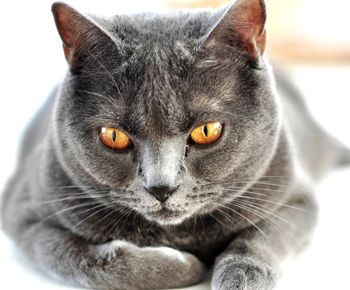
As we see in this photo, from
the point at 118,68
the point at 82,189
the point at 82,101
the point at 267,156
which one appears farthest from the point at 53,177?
the point at 267,156

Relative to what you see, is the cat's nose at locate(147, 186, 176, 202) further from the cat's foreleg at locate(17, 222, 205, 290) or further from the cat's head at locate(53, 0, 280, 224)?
the cat's foreleg at locate(17, 222, 205, 290)

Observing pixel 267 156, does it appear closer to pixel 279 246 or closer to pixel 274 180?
pixel 274 180

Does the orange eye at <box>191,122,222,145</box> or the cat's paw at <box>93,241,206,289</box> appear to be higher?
the orange eye at <box>191,122,222,145</box>

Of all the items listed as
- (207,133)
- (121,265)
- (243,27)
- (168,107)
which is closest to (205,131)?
(207,133)

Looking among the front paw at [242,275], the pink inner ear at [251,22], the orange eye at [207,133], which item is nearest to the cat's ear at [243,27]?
the pink inner ear at [251,22]

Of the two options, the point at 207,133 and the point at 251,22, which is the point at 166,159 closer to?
the point at 207,133

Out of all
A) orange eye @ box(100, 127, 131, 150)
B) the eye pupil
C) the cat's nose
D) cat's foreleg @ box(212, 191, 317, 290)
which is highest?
the eye pupil

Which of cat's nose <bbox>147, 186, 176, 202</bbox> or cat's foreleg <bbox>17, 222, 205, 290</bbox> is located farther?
cat's foreleg <bbox>17, 222, 205, 290</bbox>

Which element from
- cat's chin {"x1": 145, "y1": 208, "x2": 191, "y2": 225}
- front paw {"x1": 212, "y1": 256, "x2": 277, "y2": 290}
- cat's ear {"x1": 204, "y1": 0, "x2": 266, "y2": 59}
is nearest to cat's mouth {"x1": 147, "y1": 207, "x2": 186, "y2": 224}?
cat's chin {"x1": 145, "y1": 208, "x2": 191, "y2": 225}
